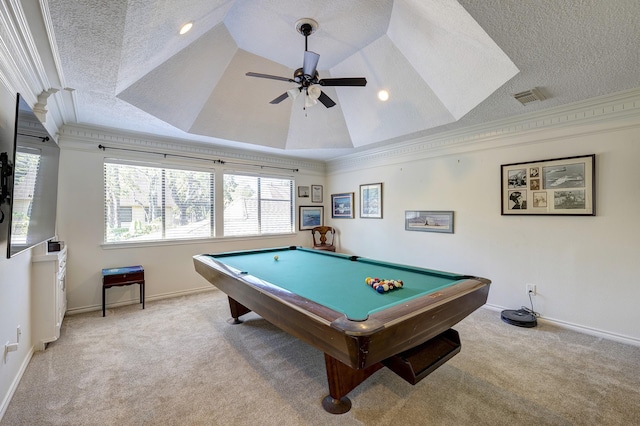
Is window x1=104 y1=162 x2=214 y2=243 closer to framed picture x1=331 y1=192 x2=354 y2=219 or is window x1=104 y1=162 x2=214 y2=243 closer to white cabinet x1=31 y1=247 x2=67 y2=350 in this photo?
white cabinet x1=31 y1=247 x2=67 y2=350

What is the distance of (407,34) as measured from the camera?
8.71ft

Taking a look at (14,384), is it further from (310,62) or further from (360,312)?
(310,62)

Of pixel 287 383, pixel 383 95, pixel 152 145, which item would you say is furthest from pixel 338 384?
pixel 152 145

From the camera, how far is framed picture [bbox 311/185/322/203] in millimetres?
5914

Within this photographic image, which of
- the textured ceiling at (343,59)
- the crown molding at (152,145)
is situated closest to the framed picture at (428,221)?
the textured ceiling at (343,59)

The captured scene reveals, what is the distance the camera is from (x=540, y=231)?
313cm

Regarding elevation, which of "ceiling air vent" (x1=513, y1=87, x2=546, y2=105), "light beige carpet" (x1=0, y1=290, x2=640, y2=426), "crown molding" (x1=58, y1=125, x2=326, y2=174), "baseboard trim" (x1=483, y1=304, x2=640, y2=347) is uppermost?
"ceiling air vent" (x1=513, y1=87, x2=546, y2=105)

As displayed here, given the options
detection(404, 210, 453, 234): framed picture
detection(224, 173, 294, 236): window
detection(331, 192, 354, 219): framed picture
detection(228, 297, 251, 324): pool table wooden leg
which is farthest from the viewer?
detection(331, 192, 354, 219): framed picture

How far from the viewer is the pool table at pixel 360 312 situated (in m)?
1.27

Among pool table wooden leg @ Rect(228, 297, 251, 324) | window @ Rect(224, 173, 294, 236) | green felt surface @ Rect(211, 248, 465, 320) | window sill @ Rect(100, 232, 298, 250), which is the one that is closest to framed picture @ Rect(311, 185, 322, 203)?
window @ Rect(224, 173, 294, 236)

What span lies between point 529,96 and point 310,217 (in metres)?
4.12

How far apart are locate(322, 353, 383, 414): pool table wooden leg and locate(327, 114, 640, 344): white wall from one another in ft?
8.10

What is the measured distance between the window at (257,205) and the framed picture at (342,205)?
3.03ft

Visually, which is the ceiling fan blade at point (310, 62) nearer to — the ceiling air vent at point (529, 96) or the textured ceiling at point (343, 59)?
the textured ceiling at point (343, 59)
